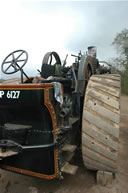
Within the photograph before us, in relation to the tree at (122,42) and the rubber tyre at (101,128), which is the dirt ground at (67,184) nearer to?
the rubber tyre at (101,128)

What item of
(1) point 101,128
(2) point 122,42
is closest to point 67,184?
(1) point 101,128

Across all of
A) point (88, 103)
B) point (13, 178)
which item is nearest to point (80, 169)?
point (13, 178)

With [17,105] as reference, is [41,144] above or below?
below

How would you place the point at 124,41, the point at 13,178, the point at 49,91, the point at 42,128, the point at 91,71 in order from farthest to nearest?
the point at 124,41 → the point at 91,71 → the point at 13,178 → the point at 42,128 → the point at 49,91

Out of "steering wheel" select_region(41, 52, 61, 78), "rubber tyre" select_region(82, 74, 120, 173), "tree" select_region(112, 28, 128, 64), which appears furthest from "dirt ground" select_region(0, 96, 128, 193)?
"tree" select_region(112, 28, 128, 64)

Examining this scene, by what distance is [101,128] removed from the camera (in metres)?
2.15

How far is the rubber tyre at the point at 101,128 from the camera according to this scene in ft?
6.95

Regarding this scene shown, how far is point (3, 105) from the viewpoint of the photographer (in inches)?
85.7

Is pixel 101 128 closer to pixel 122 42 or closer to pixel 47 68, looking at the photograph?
pixel 47 68

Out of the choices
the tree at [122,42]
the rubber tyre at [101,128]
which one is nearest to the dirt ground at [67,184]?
the rubber tyre at [101,128]

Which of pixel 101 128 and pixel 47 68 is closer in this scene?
pixel 101 128

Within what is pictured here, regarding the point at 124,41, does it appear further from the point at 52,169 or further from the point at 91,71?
the point at 52,169

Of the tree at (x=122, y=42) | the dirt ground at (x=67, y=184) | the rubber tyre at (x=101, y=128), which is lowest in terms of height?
the dirt ground at (x=67, y=184)

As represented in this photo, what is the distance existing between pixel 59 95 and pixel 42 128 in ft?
1.55
